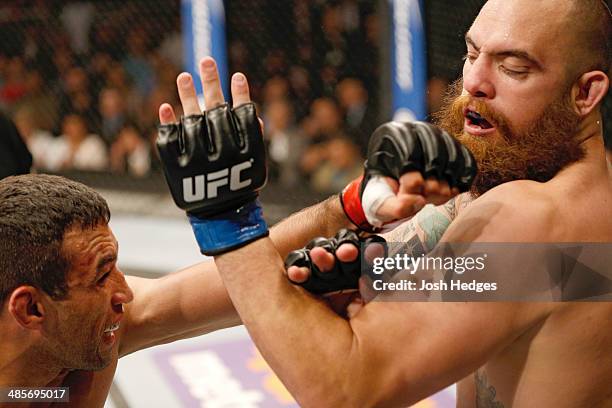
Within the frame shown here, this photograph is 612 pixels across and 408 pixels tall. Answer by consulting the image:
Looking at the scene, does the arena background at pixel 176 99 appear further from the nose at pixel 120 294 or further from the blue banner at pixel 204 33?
the nose at pixel 120 294

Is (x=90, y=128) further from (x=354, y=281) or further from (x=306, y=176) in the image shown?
(x=354, y=281)

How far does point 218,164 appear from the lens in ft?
3.69

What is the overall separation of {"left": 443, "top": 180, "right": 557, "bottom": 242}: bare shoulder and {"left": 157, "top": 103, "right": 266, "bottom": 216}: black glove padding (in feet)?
0.97

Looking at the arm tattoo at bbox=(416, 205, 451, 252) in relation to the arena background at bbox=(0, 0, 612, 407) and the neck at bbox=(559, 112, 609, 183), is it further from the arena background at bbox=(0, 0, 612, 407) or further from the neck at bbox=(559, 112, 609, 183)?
the arena background at bbox=(0, 0, 612, 407)

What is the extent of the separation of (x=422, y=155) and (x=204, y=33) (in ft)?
12.2

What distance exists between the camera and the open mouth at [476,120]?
133 centimetres

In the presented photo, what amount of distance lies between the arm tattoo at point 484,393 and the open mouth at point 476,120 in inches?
15.7

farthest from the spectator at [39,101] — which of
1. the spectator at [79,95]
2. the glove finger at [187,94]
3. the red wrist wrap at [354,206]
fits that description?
the glove finger at [187,94]

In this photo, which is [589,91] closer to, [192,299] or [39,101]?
[192,299]

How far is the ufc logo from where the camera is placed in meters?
1.13

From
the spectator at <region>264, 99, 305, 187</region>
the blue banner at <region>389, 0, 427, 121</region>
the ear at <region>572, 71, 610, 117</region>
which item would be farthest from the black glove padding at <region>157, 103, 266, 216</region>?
the spectator at <region>264, 99, 305, 187</region>

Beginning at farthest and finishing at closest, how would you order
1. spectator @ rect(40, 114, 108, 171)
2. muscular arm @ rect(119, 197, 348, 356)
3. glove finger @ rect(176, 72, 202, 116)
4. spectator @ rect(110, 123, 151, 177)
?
spectator @ rect(40, 114, 108, 171) < spectator @ rect(110, 123, 151, 177) < muscular arm @ rect(119, 197, 348, 356) < glove finger @ rect(176, 72, 202, 116)

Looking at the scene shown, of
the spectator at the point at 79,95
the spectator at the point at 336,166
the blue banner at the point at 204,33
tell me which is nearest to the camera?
the spectator at the point at 336,166

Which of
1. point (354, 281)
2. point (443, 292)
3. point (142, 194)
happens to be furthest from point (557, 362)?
point (142, 194)
